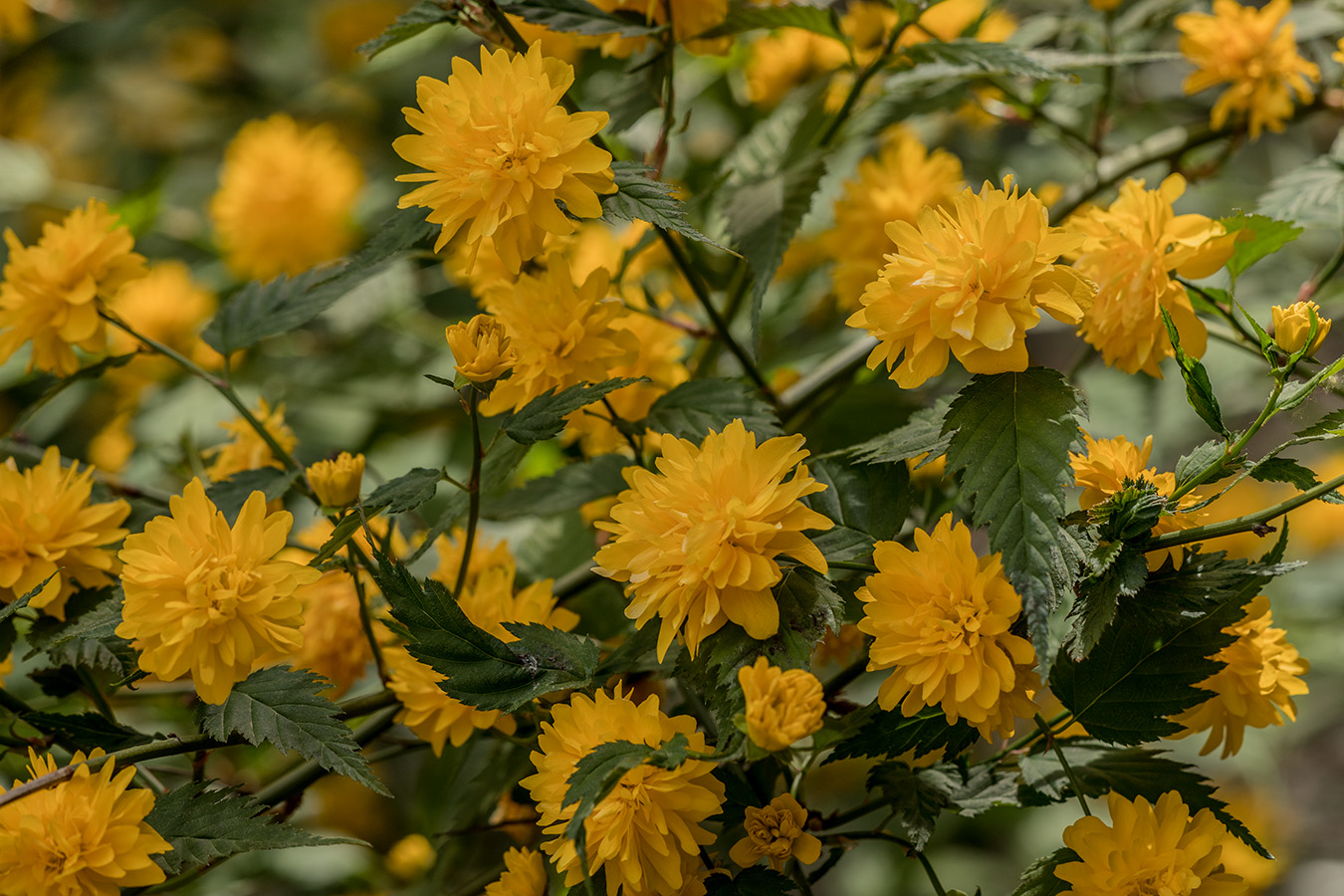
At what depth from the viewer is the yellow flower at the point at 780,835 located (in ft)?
1.81

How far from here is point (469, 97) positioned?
60 centimetres

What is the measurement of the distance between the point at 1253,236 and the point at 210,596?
0.69 m

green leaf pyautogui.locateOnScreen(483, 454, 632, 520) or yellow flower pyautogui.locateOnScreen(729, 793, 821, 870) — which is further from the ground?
green leaf pyautogui.locateOnScreen(483, 454, 632, 520)

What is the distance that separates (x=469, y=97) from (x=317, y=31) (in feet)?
6.03

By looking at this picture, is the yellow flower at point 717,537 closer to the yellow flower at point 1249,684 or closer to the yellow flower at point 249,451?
the yellow flower at point 1249,684

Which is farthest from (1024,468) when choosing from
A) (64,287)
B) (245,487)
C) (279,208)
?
(279,208)

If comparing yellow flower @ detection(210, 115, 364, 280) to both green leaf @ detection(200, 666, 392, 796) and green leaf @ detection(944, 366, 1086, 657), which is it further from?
green leaf @ detection(944, 366, 1086, 657)

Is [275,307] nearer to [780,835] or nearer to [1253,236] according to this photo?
[780,835]

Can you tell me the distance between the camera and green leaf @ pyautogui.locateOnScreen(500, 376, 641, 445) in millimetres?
585

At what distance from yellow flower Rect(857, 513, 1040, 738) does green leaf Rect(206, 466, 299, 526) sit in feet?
1.43

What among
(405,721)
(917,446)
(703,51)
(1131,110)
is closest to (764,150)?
(703,51)

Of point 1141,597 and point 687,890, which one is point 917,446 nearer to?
point 1141,597

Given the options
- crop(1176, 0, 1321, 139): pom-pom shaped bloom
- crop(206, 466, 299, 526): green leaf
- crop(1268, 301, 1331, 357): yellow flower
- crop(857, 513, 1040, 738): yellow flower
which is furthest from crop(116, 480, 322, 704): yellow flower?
crop(1176, 0, 1321, 139): pom-pom shaped bloom

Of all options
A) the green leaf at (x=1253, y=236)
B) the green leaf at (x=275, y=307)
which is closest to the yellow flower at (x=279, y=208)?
the green leaf at (x=275, y=307)
